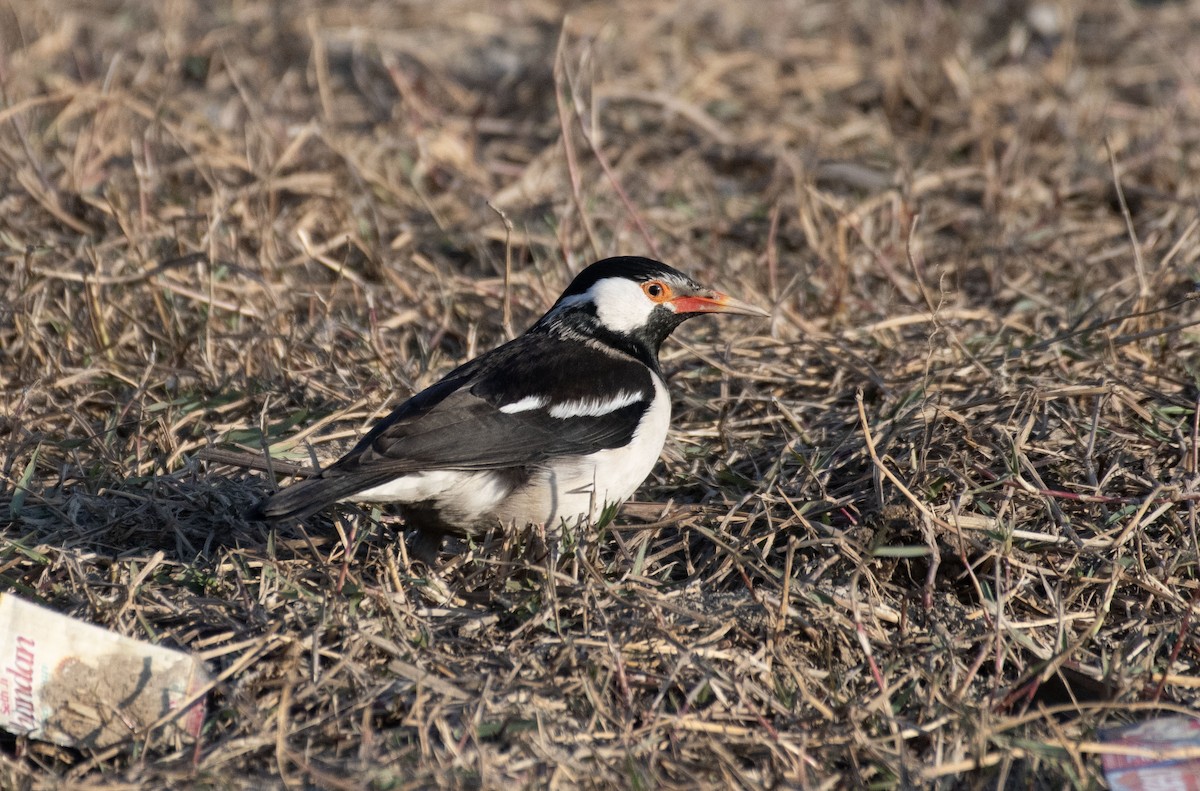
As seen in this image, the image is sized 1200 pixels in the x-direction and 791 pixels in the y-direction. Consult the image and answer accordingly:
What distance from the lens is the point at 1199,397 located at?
4398 millimetres

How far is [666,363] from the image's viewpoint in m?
5.43

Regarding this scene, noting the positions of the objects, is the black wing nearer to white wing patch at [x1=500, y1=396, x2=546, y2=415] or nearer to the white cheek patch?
white wing patch at [x1=500, y1=396, x2=546, y2=415]

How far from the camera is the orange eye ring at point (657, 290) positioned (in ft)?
15.7

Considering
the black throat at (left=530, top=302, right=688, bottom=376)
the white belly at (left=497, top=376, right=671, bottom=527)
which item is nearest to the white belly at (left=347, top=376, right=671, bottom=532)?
the white belly at (left=497, top=376, right=671, bottom=527)

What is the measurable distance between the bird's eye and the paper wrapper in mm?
2165

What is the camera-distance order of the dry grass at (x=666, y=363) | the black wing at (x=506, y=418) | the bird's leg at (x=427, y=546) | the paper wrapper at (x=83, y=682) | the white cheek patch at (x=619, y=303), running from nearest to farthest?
the paper wrapper at (x=83, y=682) → the dry grass at (x=666, y=363) → the black wing at (x=506, y=418) → the bird's leg at (x=427, y=546) → the white cheek patch at (x=619, y=303)

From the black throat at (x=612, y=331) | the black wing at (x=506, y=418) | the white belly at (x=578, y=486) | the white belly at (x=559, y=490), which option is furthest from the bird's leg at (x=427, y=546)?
the black throat at (x=612, y=331)

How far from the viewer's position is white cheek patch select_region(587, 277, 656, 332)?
187 inches

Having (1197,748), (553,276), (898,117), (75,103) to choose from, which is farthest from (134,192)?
(1197,748)

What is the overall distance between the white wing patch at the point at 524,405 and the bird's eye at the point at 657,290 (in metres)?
0.74

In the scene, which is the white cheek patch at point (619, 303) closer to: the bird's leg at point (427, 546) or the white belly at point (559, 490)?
the white belly at point (559, 490)

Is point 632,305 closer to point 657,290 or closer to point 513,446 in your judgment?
point 657,290

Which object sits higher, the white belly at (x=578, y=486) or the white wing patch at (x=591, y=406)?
the white wing patch at (x=591, y=406)

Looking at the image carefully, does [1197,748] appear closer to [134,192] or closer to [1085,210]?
[1085,210]
